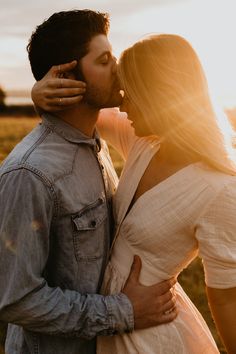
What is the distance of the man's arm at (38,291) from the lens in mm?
2621

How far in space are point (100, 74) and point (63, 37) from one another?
10.5 inches

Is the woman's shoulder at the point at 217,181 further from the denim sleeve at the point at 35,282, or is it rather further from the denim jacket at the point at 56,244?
the denim sleeve at the point at 35,282

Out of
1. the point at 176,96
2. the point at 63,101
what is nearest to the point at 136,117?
the point at 176,96

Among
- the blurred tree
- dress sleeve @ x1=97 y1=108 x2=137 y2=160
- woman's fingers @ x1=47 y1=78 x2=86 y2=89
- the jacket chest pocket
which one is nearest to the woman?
the jacket chest pocket

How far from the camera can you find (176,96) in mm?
2840

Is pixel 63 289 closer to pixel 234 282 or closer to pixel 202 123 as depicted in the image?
pixel 234 282

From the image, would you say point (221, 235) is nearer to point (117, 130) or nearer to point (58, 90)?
point (58, 90)

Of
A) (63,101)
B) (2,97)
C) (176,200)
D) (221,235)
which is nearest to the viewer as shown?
(221,235)

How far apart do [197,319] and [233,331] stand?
284 millimetres

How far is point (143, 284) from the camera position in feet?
9.56

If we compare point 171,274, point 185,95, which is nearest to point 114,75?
point 185,95

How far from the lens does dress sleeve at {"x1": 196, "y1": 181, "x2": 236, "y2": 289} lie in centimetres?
264

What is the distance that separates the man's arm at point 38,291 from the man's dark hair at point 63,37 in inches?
29.4

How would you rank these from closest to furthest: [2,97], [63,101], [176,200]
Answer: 1. [176,200]
2. [63,101]
3. [2,97]
